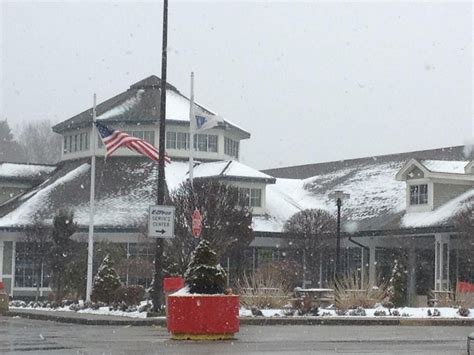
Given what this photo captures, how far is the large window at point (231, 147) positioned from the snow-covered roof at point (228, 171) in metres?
3.68

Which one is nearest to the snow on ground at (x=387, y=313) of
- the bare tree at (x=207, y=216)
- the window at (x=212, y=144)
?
the bare tree at (x=207, y=216)

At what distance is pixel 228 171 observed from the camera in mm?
48844

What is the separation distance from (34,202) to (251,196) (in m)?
10.9

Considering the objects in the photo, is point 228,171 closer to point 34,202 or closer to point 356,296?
point 34,202

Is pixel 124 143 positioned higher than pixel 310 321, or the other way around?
pixel 124 143

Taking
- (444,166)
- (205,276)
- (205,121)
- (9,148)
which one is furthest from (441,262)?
(9,148)

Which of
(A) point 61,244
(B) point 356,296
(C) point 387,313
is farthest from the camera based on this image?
(A) point 61,244

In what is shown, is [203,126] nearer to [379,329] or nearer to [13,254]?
[379,329]

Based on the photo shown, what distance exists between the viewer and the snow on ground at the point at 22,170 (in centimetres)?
5472

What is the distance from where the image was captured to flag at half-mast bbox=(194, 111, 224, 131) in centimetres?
3404

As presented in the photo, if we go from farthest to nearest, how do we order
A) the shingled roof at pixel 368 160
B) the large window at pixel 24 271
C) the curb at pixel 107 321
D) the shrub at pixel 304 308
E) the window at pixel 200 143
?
1. the shingled roof at pixel 368 160
2. the window at pixel 200 143
3. the large window at pixel 24 271
4. the shrub at pixel 304 308
5. the curb at pixel 107 321

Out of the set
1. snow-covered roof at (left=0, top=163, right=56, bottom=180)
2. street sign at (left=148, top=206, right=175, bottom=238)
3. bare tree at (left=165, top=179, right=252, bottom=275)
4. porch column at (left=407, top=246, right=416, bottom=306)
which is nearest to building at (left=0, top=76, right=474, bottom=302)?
porch column at (left=407, top=246, right=416, bottom=306)

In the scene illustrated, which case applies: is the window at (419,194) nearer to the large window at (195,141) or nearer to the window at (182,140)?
the large window at (195,141)

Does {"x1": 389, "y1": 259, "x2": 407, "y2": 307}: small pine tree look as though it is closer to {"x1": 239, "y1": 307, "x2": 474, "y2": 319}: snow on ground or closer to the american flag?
{"x1": 239, "y1": 307, "x2": 474, "y2": 319}: snow on ground
